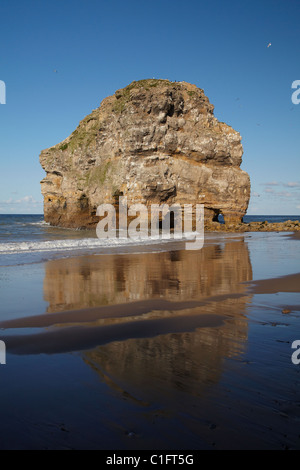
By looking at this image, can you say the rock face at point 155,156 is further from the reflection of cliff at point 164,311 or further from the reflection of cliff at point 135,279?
the reflection of cliff at point 164,311

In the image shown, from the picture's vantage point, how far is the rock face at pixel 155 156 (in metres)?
31.6

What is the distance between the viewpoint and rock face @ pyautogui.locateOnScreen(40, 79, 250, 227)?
3158 centimetres

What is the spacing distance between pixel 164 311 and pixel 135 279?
3246 mm

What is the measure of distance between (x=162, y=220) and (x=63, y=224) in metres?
14.9

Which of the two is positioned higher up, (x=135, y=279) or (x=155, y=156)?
(x=155, y=156)

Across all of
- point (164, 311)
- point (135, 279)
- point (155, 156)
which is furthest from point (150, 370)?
point (155, 156)

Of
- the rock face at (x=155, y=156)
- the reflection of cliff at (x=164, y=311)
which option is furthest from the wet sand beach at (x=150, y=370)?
the rock face at (x=155, y=156)

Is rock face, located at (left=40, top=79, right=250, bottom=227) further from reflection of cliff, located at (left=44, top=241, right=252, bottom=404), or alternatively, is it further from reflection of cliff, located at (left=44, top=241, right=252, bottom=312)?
reflection of cliff, located at (left=44, top=241, right=252, bottom=404)

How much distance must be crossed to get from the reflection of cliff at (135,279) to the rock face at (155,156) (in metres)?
20.0

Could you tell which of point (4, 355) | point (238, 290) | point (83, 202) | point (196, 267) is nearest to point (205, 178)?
point (83, 202)

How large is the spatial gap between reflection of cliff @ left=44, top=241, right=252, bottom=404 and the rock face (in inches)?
820

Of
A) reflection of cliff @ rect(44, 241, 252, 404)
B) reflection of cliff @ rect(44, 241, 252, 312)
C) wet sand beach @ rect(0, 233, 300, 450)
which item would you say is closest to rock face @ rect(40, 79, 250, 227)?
reflection of cliff @ rect(44, 241, 252, 312)

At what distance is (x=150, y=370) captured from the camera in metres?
3.23

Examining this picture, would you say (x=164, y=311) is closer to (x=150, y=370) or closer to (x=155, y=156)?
(x=150, y=370)
